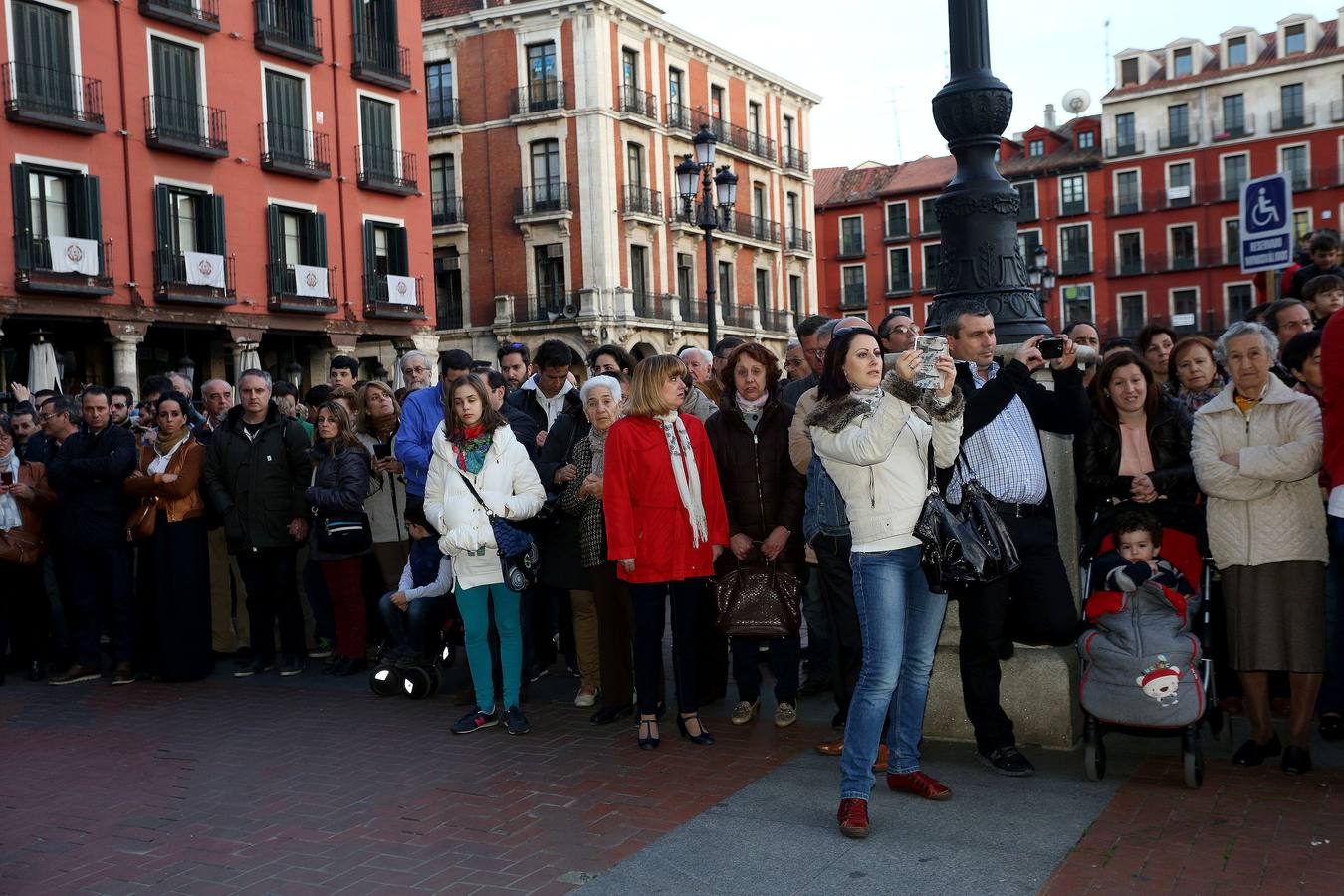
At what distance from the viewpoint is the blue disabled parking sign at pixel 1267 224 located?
832cm

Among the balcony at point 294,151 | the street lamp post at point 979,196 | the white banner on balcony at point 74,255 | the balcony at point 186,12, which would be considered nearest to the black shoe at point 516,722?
the street lamp post at point 979,196

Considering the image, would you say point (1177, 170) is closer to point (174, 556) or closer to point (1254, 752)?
point (174, 556)

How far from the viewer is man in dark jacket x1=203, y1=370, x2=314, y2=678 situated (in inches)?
341

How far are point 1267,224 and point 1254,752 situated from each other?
4533mm

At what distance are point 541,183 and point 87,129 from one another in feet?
61.0

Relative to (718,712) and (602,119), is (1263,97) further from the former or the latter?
(718,712)

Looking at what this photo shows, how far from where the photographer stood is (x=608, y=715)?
271 inches

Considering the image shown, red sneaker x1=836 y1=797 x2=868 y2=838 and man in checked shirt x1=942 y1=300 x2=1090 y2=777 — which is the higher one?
man in checked shirt x1=942 y1=300 x2=1090 y2=777

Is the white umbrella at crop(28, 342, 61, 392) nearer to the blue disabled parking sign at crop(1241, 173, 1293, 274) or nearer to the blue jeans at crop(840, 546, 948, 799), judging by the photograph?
the blue disabled parking sign at crop(1241, 173, 1293, 274)

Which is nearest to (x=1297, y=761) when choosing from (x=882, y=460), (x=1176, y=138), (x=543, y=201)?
(x=882, y=460)

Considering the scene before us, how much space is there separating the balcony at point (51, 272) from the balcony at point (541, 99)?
1863 cm

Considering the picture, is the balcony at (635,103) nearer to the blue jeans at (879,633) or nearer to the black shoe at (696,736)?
the black shoe at (696,736)

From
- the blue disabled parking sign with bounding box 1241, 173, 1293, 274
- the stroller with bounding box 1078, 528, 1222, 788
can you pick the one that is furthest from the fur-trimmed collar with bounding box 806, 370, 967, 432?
the blue disabled parking sign with bounding box 1241, 173, 1293, 274

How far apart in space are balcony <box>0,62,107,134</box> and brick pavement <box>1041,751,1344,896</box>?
902 inches
